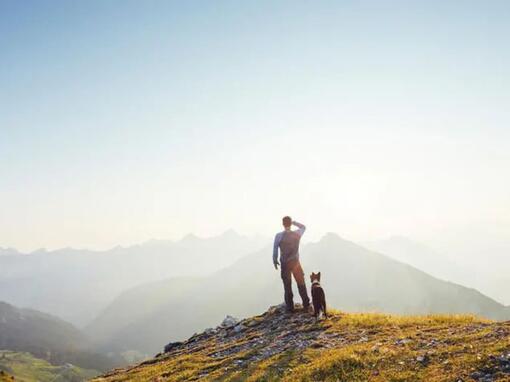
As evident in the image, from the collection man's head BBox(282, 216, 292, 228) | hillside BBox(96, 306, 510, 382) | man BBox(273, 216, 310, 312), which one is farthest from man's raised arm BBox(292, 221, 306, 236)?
hillside BBox(96, 306, 510, 382)

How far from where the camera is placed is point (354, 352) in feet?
45.4

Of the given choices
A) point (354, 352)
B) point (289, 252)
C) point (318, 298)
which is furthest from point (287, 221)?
point (354, 352)

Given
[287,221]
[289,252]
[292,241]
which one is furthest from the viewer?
[289,252]

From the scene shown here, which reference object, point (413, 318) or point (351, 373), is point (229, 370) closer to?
point (351, 373)

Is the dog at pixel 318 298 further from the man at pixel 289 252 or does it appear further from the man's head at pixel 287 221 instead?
the man's head at pixel 287 221

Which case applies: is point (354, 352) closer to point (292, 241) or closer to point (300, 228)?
point (292, 241)

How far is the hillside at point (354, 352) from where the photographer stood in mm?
11344

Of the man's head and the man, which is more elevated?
the man's head

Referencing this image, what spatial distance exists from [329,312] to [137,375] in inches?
420

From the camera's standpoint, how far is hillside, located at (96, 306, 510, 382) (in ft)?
37.2

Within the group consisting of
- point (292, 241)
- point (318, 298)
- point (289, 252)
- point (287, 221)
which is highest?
point (287, 221)

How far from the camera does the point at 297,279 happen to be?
23641 millimetres

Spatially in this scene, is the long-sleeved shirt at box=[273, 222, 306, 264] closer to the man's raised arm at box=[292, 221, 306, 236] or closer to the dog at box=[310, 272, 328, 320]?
the man's raised arm at box=[292, 221, 306, 236]

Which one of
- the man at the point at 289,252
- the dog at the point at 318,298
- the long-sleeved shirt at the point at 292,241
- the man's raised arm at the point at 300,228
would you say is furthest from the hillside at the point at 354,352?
the man's raised arm at the point at 300,228
